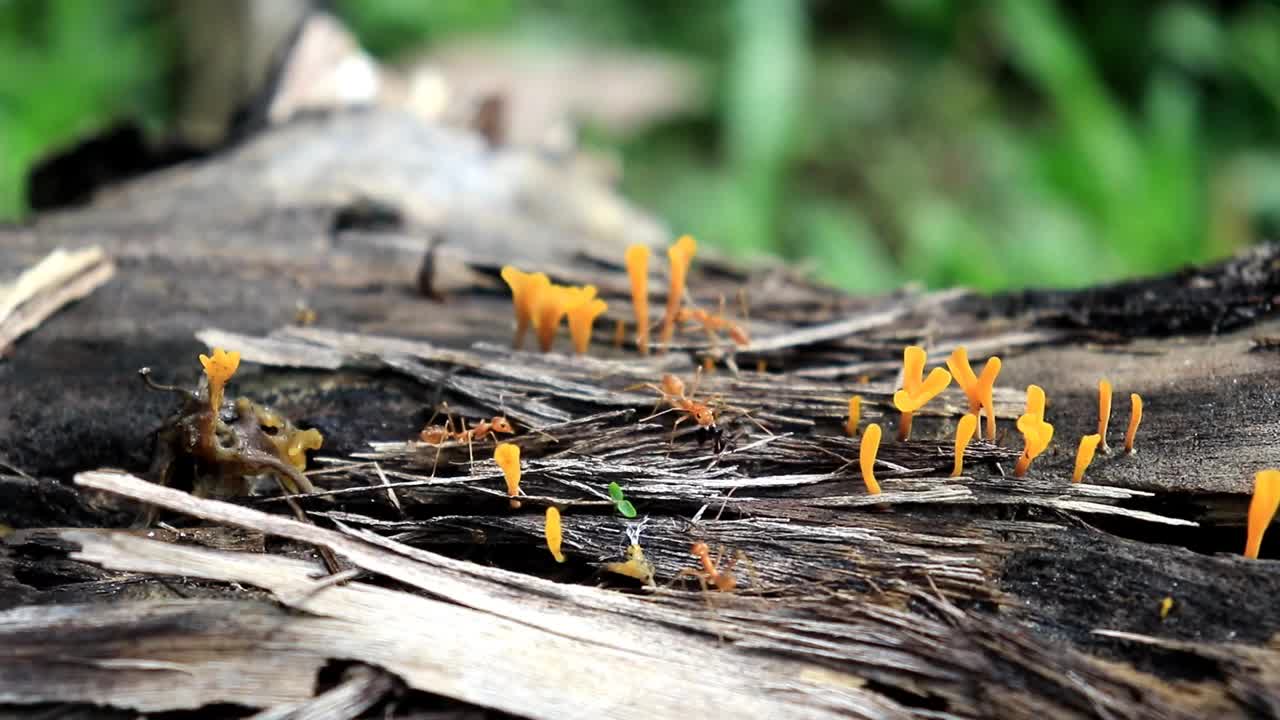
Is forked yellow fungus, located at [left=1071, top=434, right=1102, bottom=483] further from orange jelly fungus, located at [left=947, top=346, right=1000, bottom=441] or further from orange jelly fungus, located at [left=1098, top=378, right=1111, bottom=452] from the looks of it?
orange jelly fungus, located at [left=947, top=346, right=1000, bottom=441]

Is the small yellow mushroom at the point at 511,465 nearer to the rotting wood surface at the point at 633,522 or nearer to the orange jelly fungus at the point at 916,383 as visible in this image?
the rotting wood surface at the point at 633,522

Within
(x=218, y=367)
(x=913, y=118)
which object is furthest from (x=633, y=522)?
(x=913, y=118)

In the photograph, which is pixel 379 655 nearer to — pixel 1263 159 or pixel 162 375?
pixel 162 375

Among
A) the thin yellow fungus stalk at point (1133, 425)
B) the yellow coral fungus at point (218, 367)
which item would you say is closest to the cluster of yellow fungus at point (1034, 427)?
the thin yellow fungus stalk at point (1133, 425)

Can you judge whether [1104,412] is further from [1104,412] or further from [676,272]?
[676,272]

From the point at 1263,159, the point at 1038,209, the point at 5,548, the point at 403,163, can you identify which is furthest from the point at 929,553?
the point at 1263,159
